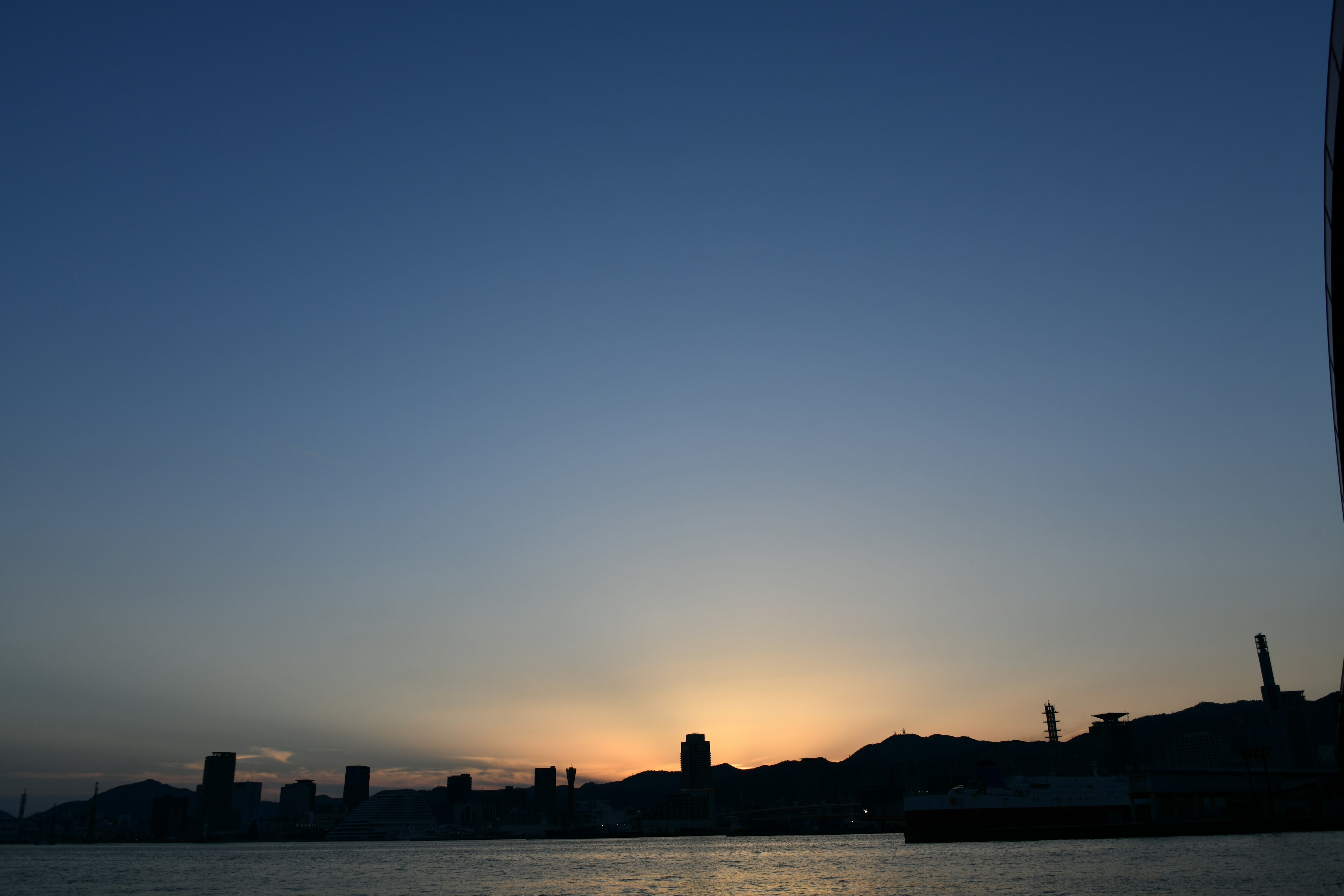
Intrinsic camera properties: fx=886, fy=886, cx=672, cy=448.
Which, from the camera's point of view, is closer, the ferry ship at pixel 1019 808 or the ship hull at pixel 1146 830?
the ship hull at pixel 1146 830

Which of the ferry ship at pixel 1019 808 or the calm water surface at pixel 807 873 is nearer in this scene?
the calm water surface at pixel 807 873

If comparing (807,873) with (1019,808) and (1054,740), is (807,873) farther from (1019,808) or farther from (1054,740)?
(1054,740)

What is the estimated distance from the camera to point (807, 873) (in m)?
88.6

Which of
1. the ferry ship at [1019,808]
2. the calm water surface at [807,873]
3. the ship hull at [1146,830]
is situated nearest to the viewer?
the calm water surface at [807,873]

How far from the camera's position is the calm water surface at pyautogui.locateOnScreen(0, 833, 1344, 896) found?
60.1m

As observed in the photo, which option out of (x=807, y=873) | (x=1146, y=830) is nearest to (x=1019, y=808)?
(x=1146, y=830)

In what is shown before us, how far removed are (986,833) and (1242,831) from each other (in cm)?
3397

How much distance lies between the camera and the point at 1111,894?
52.7m

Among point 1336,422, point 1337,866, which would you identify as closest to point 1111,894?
point 1337,866

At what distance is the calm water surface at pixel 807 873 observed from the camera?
60.1 m

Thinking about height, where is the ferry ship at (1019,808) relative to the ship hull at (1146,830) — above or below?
above

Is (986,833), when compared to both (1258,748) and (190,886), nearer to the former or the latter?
(1258,748)

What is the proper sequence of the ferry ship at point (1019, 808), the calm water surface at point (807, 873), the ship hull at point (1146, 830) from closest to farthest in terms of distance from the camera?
the calm water surface at point (807, 873) → the ship hull at point (1146, 830) → the ferry ship at point (1019, 808)

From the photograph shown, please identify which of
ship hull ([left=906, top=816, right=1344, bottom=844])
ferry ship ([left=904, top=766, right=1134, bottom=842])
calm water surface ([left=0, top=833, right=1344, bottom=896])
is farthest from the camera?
ferry ship ([left=904, top=766, right=1134, bottom=842])
